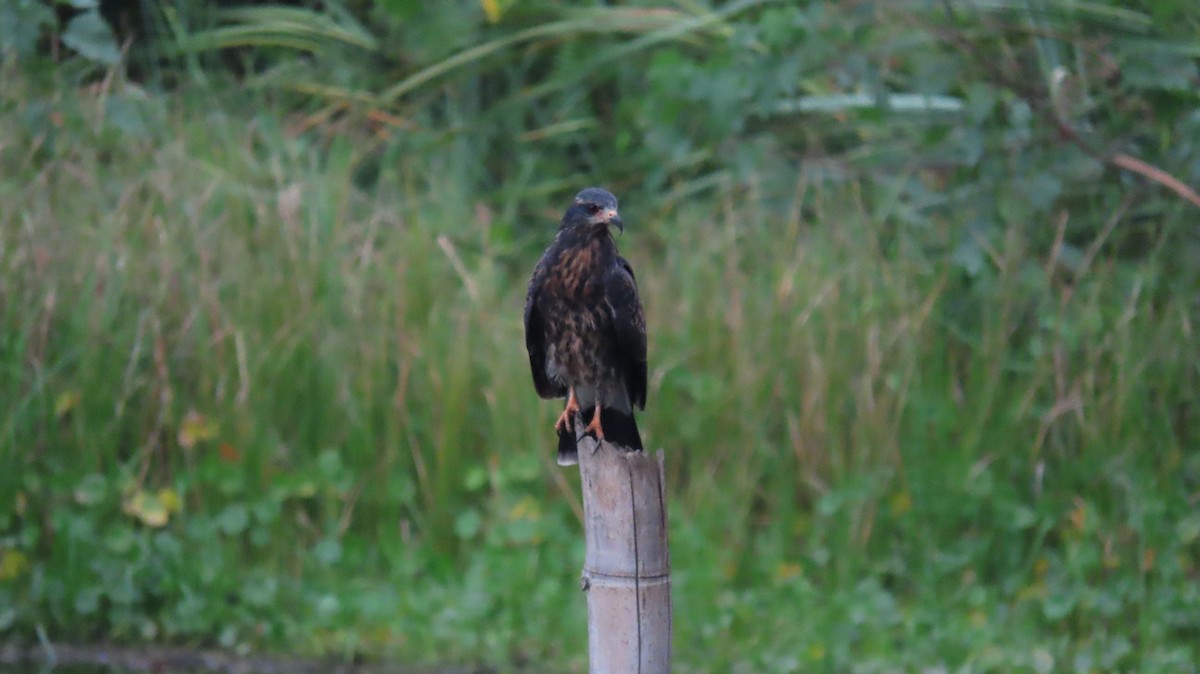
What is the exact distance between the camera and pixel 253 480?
5195mm

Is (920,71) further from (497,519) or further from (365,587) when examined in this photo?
(365,587)

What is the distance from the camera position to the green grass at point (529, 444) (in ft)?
16.0

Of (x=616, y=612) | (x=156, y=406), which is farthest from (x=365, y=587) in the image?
(x=616, y=612)

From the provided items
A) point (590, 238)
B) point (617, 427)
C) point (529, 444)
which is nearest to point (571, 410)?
point (617, 427)

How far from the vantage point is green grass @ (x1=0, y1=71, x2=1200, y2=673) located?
4879 mm

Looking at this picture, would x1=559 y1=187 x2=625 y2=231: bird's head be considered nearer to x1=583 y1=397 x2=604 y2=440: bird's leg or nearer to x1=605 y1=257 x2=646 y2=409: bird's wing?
x1=605 y1=257 x2=646 y2=409: bird's wing

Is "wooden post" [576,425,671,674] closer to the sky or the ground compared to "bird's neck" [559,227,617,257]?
closer to the ground

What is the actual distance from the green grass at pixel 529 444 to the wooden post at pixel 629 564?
1797mm

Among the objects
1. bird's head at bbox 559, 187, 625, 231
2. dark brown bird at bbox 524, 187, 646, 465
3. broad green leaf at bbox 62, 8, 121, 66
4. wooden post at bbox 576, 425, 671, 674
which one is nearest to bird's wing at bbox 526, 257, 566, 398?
dark brown bird at bbox 524, 187, 646, 465

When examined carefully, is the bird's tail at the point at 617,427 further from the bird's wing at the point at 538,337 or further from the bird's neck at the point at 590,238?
the bird's neck at the point at 590,238

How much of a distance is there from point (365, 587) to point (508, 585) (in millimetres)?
467

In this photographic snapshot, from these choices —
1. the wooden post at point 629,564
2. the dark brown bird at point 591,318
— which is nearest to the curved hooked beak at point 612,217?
the dark brown bird at point 591,318

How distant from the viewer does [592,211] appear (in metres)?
3.82

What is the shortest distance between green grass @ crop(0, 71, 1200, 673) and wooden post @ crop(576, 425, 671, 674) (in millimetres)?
1797
